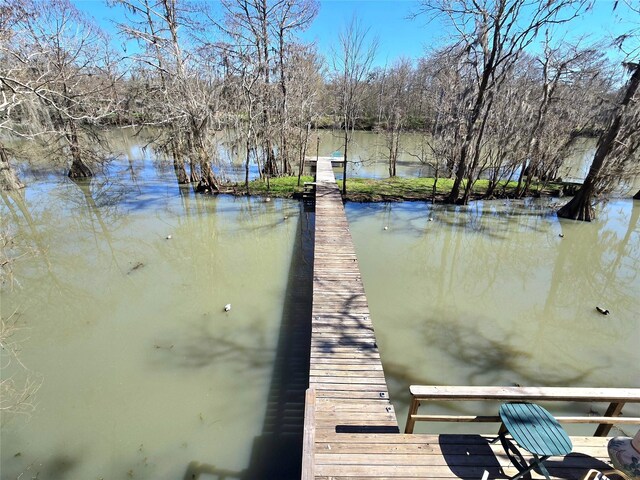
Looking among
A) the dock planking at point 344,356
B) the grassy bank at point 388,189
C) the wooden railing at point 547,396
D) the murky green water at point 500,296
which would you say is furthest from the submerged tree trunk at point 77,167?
the wooden railing at point 547,396

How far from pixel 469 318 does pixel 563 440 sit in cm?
381

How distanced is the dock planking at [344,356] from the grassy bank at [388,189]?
5892mm

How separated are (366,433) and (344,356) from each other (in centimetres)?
125

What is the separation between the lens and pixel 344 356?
4312 millimetres

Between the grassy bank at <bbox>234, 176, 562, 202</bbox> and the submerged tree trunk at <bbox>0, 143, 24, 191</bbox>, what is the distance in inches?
346

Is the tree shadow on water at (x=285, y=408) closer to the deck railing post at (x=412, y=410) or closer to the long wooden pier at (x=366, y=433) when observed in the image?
the long wooden pier at (x=366, y=433)

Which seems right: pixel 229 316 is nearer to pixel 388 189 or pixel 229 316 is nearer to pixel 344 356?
pixel 344 356

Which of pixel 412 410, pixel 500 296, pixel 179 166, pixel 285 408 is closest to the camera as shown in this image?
pixel 412 410

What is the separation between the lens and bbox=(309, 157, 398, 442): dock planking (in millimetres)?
3430

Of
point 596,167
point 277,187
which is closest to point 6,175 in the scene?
point 277,187

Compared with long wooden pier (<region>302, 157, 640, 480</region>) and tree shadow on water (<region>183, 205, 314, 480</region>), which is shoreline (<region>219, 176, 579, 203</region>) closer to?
tree shadow on water (<region>183, 205, 314, 480</region>)

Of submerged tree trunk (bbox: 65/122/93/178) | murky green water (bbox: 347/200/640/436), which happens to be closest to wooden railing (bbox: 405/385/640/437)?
murky green water (bbox: 347/200/640/436)

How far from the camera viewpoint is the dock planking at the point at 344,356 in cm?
343

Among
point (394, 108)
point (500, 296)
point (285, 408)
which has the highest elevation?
point (394, 108)
